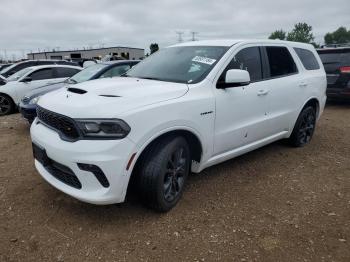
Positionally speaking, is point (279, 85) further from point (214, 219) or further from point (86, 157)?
point (86, 157)

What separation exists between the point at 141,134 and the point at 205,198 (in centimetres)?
129

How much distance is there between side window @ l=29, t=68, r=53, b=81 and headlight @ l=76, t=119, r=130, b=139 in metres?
8.01

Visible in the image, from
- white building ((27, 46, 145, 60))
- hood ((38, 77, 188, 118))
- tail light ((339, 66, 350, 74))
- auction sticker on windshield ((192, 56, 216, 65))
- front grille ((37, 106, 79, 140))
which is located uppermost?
auction sticker on windshield ((192, 56, 216, 65))

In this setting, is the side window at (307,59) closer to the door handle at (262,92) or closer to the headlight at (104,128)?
the door handle at (262,92)

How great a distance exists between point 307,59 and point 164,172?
3.67 m

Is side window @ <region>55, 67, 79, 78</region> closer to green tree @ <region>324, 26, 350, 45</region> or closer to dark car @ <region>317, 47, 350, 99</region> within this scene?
dark car @ <region>317, 47, 350, 99</region>

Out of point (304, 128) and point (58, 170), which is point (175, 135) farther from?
point (304, 128)

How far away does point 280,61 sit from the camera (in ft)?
16.2

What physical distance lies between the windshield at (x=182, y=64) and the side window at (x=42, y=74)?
6472mm

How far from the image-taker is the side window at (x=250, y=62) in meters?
4.12

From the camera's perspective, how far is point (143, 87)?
3.48 metres

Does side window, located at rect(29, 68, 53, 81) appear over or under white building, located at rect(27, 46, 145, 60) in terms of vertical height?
over

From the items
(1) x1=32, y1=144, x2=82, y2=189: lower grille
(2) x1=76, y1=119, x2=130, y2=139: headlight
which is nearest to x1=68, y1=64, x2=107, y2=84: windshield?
(1) x1=32, y1=144, x2=82, y2=189: lower grille

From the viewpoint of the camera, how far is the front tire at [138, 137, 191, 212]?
124 inches
